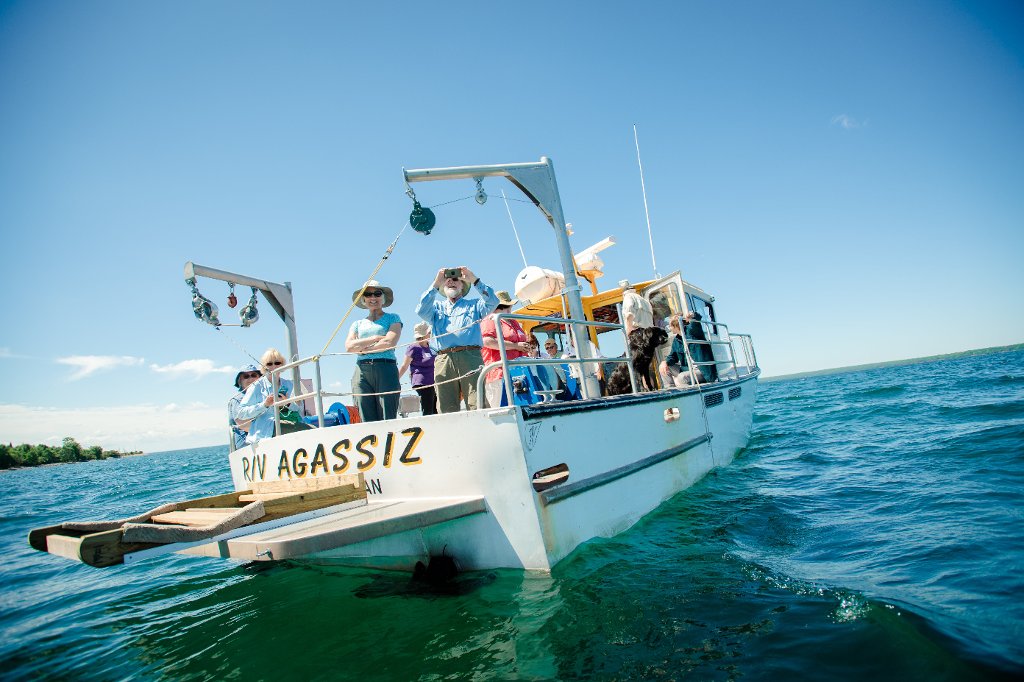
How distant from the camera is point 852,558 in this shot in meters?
3.53

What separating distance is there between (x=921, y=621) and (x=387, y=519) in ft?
9.62

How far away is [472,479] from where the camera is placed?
3.54 meters

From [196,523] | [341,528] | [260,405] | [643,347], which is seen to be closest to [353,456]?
[196,523]

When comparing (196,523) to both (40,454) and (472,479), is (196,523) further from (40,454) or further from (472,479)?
(40,454)

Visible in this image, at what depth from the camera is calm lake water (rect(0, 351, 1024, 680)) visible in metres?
2.36

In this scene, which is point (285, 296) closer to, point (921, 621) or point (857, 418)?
point (921, 621)

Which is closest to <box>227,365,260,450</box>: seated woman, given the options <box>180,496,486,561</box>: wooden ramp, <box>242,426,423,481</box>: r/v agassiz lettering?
<box>242,426,423,481</box>: r/v agassiz lettering

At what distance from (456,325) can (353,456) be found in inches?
63.9

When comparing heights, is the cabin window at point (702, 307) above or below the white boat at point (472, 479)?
above

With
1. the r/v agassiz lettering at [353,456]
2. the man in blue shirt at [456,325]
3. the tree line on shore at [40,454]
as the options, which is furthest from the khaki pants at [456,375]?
the tree line on shore at [40,454]

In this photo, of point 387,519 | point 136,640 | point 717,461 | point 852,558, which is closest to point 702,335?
point 717,461

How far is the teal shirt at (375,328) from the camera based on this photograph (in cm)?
477

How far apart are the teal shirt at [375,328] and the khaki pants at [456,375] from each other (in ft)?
1.74

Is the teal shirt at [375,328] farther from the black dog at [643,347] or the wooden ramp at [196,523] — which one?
the black dog at [643,347]
